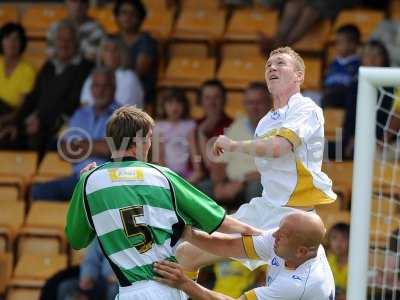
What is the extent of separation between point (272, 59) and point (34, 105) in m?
5.47

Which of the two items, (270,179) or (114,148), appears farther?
(270,179)

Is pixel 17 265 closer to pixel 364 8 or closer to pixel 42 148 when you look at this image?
pixel 42 148

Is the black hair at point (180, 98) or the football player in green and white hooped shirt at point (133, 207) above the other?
the black hair at point (180, 98)

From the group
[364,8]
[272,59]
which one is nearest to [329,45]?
[364,8]

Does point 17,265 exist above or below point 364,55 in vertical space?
below

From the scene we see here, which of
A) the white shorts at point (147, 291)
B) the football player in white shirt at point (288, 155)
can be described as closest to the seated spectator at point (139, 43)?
the football player in white shirt at point (288, 155)

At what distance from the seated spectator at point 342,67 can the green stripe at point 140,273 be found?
5.23 m

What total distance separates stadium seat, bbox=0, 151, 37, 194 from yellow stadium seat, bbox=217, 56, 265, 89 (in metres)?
1.82

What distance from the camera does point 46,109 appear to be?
11.9 meters

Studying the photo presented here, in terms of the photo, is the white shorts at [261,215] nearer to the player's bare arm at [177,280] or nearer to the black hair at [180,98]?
the player's bare arm at [177,280]

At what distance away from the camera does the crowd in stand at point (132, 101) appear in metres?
10.4

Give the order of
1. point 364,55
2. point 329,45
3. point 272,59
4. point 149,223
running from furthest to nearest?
point 329,45
point 364,55
point 272,59
point 149,223

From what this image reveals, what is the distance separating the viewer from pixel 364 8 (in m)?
12.2

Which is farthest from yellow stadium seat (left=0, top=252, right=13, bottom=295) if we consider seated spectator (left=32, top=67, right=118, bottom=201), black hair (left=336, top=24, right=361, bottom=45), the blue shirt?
black hair (left=336, top=24, right=361, bottom=45)
